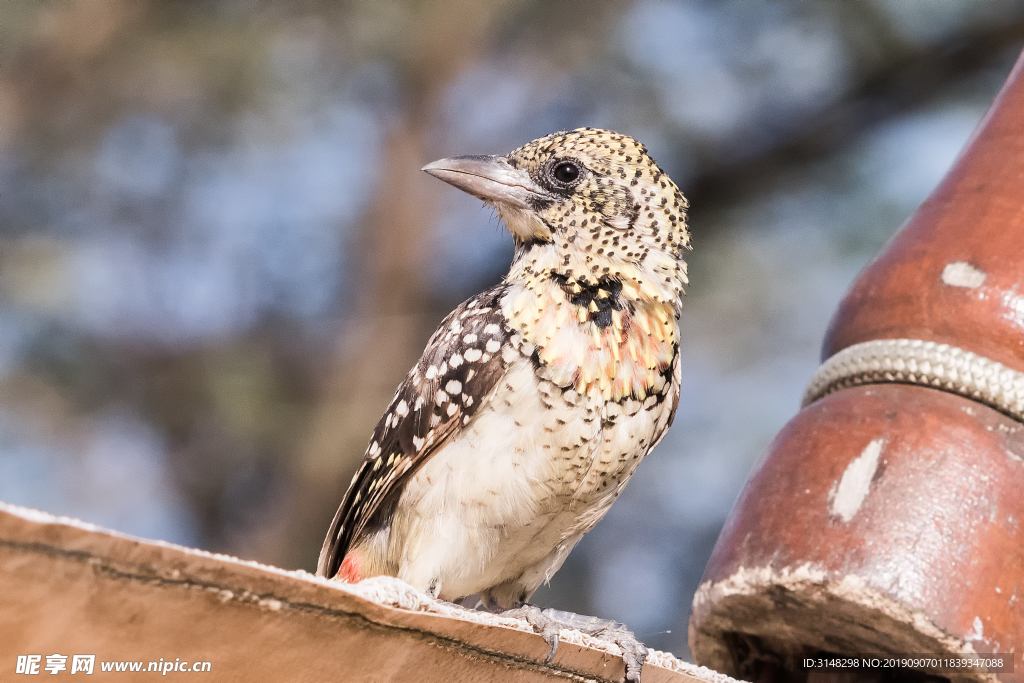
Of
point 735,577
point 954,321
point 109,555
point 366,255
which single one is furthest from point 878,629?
point 366,255

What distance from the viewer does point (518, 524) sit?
5.97 feet

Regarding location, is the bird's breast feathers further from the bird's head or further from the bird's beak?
the bird's beak

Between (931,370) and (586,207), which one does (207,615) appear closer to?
(586,207)

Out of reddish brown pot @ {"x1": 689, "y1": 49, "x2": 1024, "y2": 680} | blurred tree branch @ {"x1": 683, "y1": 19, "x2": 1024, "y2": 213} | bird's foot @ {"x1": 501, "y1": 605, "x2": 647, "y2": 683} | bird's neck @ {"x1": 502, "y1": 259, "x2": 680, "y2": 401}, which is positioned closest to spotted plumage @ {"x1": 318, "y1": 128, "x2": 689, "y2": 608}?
bird's neck @ {"x1": 502, "y1": 259, "x2": 680, "y2": 401}

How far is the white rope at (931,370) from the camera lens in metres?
1.79

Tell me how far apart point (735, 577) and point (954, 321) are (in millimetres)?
649

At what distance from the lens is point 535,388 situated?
5.80 ft

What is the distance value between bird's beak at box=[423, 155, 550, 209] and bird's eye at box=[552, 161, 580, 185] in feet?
0.15

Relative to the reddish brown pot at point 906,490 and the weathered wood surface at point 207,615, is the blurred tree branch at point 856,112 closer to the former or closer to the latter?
the reddish brown pot at point 906,490

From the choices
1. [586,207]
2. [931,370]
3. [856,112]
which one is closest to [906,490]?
[931,370]

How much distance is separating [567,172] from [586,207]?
0.10m

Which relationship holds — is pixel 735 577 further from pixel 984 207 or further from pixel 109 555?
pixel 109 555

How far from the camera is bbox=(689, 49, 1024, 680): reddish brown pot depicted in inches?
64.4

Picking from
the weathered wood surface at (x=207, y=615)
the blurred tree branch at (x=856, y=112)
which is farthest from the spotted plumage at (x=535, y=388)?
the blurred tree branch at (x=856, y=112)
